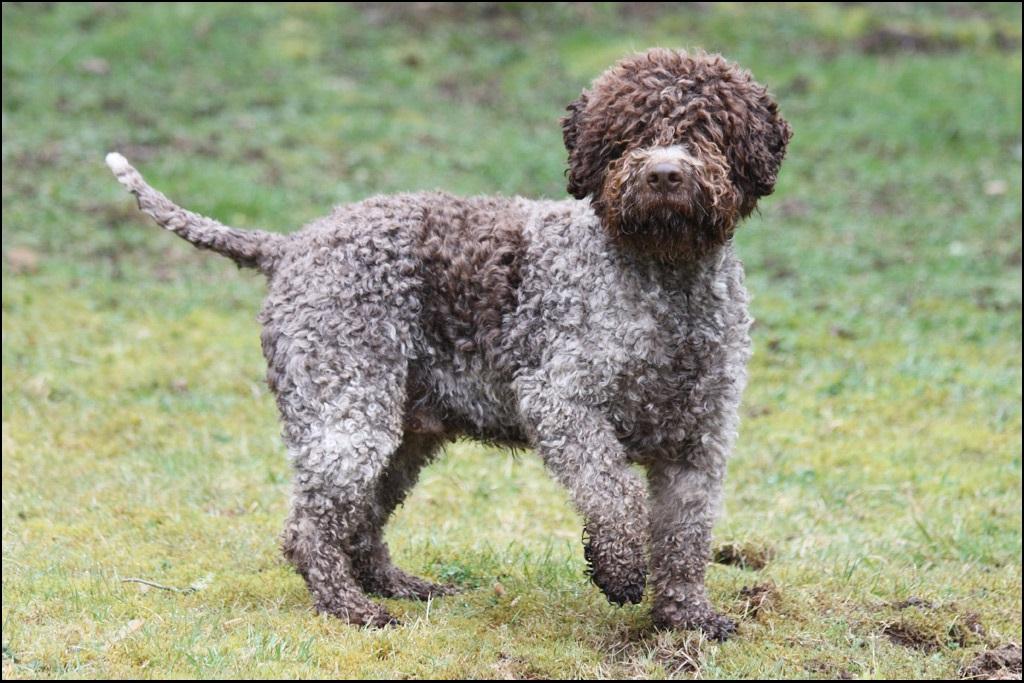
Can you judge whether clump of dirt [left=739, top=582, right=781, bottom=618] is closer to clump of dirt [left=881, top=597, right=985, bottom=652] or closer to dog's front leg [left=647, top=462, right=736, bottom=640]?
dog's front leg [left=647, top=462, right=736, bottom=640]

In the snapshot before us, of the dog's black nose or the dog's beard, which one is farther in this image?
the dog's beard

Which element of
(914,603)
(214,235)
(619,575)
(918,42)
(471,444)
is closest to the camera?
(619,575)

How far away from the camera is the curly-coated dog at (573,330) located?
213 inches

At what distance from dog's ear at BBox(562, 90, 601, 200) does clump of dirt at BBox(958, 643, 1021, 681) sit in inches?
101

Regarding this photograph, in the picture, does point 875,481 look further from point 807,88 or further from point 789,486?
point 807,88

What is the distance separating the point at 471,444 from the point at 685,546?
376 centimetres

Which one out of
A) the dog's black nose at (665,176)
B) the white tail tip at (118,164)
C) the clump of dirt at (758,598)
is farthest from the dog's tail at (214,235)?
the clump of dirt at (758,598)

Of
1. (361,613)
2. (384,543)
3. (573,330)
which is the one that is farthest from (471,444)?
(573,330)

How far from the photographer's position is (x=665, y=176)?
16.8ft

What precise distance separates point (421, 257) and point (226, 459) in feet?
10.6

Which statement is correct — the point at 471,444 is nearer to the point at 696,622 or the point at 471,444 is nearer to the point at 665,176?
the point at 696,622

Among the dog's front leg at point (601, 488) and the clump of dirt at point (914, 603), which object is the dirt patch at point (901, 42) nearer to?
the clump of dirt at point (914, 603)

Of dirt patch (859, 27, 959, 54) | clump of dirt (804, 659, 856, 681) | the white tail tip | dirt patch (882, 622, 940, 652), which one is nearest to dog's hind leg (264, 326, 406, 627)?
the white tail tip

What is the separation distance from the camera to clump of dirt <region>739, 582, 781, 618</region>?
A: 621 cm
